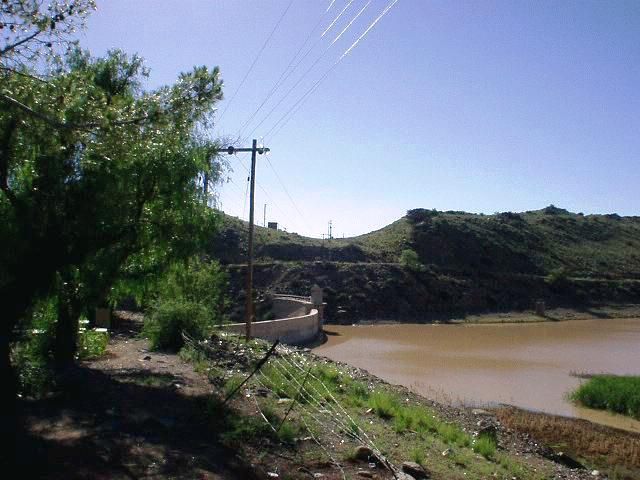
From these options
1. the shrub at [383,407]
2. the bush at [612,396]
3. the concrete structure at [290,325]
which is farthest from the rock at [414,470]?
the concrete structure at [290,325]

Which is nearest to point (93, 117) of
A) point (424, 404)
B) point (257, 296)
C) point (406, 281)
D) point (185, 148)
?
point (185, 148)

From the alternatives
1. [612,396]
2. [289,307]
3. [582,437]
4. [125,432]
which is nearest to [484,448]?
[582,437]

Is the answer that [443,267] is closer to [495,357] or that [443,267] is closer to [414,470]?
[495,357]

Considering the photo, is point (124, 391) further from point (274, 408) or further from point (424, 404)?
point (424, 404)

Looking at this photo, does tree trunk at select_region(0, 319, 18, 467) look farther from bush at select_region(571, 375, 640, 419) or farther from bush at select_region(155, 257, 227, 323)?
bush at select_region(571, 375, 640, 419)

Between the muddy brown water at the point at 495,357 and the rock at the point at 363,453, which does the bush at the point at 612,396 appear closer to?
the muddy brown water at the point at 495,357

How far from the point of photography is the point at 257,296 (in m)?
51.6

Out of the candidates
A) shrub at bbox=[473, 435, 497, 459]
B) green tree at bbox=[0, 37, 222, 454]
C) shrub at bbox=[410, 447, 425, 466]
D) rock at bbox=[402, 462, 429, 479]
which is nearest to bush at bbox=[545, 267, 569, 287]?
shrub at bbox=[473, 435, 497, 459]

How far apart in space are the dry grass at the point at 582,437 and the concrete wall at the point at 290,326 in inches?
452

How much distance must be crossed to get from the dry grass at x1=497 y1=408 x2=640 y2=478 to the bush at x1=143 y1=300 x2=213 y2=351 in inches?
356

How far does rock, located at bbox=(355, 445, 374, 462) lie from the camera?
9539 mm

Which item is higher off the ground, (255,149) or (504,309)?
(255,149)

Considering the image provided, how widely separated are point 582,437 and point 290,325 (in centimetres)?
2072

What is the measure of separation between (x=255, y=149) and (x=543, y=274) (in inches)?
2399
